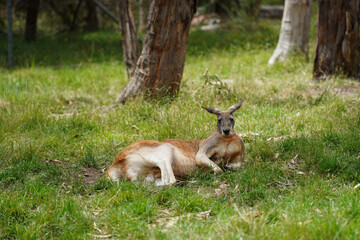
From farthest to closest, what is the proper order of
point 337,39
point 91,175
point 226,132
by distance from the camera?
point 337,39 < point 91,175 < point 226,132

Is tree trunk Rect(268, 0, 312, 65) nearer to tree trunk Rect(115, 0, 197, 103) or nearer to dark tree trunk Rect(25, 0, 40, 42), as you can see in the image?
Result: tree trunk Rect(115, 0, 197, 103)

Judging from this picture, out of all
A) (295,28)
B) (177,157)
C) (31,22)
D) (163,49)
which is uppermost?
(295,28)

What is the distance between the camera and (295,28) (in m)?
11.5

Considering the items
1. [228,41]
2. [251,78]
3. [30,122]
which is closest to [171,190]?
[30,122]

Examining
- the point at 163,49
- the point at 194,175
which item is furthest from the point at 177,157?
the point at 163,49

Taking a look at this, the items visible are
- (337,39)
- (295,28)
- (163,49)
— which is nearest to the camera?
(163,49)

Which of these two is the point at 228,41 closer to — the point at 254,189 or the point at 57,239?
the point at 254,189

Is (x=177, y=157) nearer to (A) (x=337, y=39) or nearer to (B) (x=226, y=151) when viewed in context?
(B) (x=226, y=151)

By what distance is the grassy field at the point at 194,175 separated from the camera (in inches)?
151

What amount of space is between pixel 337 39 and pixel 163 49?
12.4 feet

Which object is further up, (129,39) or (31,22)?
(129,39)

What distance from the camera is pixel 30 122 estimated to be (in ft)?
23.7

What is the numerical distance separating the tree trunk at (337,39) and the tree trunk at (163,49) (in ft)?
9.96

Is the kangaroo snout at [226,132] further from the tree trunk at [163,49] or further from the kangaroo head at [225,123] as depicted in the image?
the tree trunk at [163,49]
